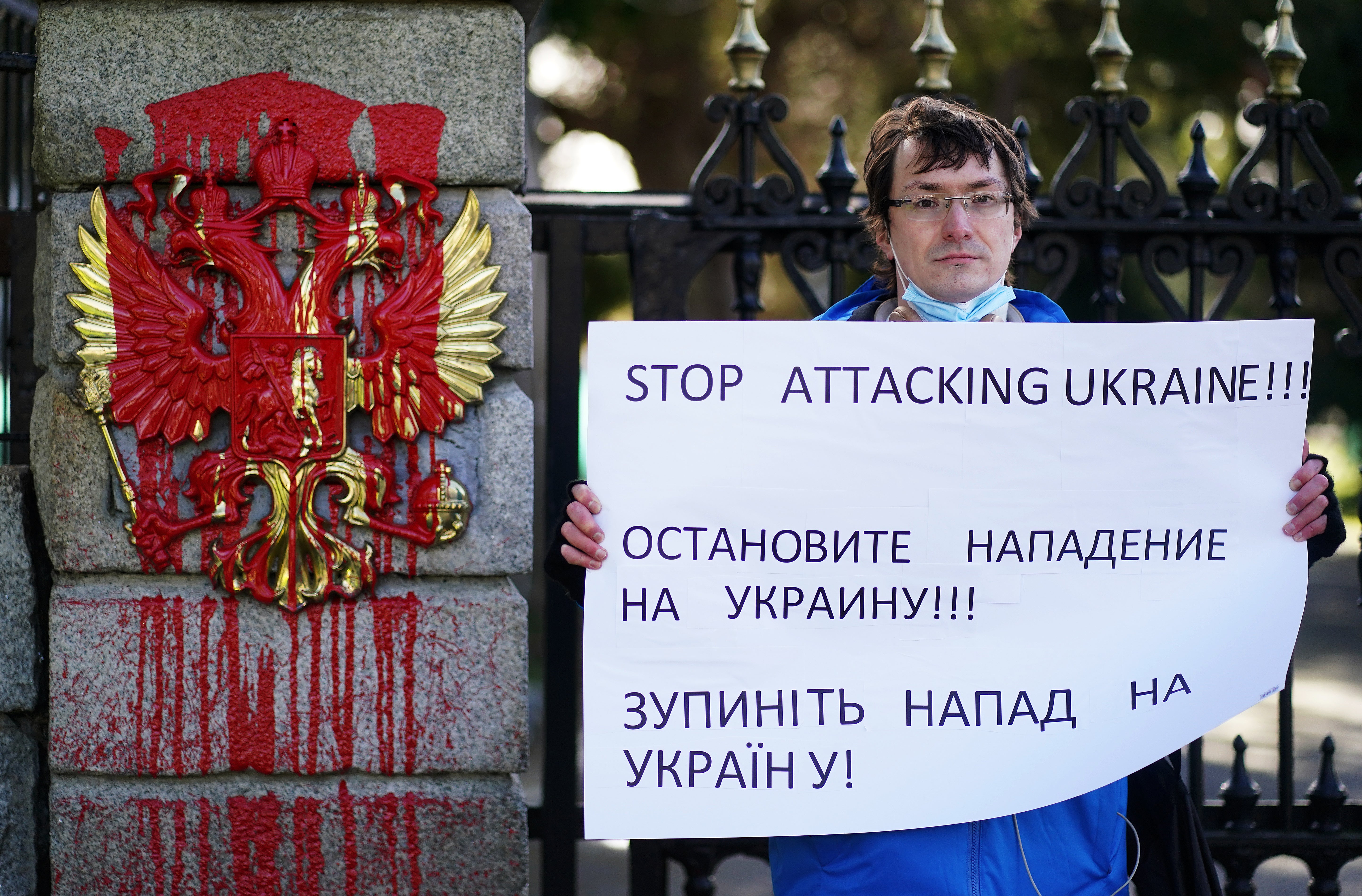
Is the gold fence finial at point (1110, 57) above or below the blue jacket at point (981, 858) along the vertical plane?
above

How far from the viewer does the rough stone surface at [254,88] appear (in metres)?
2.43

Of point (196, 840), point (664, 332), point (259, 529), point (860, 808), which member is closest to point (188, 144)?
point (259, 529)

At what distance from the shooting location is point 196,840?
2.50 m

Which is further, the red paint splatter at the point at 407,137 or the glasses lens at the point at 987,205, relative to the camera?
the red paint splatter at the point at 407,137

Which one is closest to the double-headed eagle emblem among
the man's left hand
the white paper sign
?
the white paper sign

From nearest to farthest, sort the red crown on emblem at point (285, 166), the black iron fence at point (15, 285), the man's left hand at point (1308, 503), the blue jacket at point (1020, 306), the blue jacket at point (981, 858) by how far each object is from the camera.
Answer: the blue jacket at point (981, 858) → the man's left hand at point (1308, 503) → the blue jacket at point (1020, 306) → the red crown on emblem at point (285, 166) → the black iron fence at point (15, 285)

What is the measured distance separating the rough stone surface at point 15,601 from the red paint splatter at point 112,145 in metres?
0.67

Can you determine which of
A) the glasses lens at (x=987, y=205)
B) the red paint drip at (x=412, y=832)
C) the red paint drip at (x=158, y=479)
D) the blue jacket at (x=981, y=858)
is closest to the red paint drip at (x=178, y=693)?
the red paint drip at (x=158, y=479)

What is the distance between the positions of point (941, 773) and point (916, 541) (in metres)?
0.41

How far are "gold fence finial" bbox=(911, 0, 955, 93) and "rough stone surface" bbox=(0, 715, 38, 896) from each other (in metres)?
2.53

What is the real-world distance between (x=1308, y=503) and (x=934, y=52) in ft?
4.65

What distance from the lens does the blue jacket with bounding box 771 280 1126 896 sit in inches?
78.2

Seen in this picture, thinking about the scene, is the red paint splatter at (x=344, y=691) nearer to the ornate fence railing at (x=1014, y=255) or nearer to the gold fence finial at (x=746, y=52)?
the ornate fence railing at (x=1014, y=255)

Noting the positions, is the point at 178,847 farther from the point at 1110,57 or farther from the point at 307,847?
the point at 1110,57
